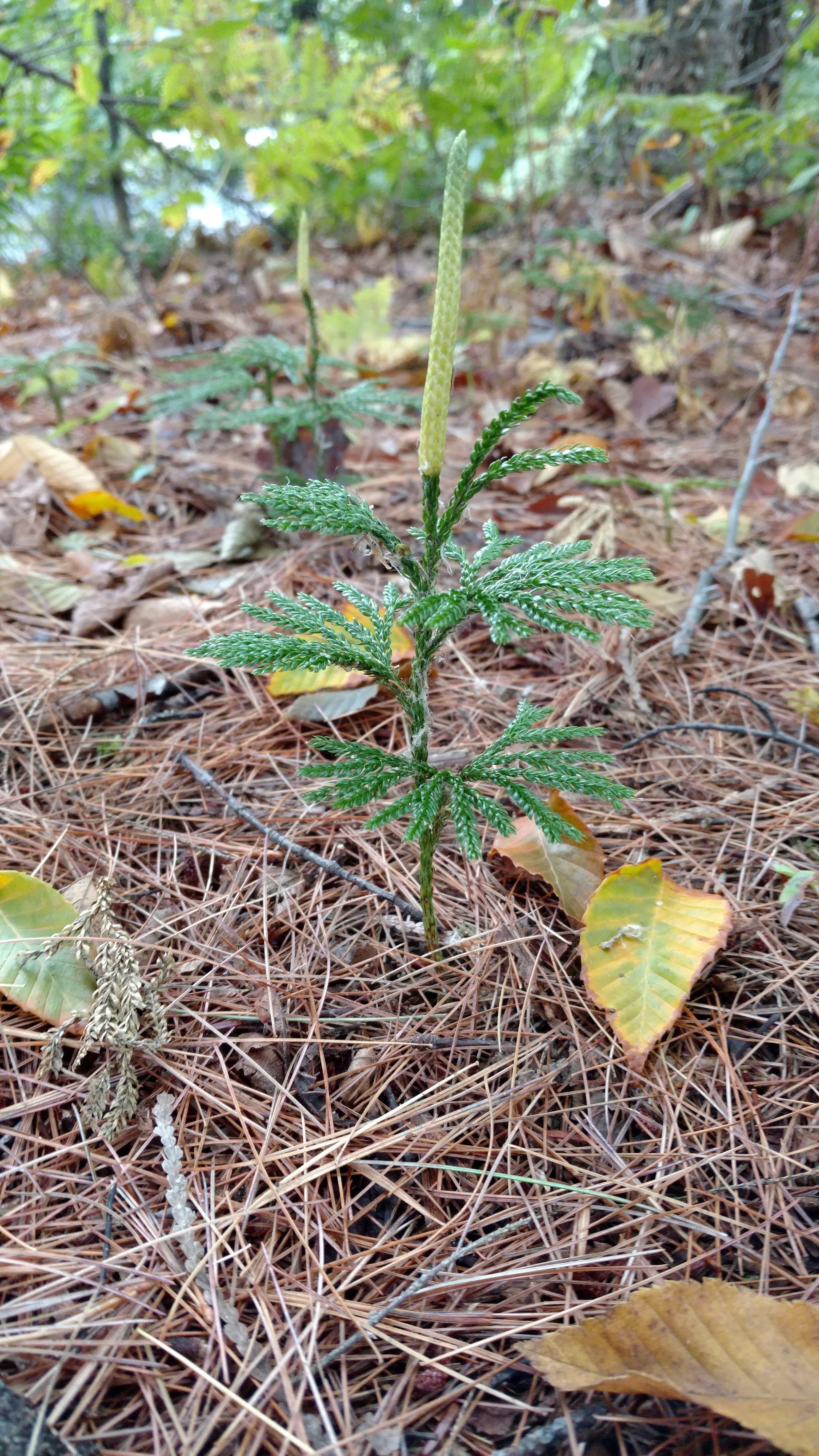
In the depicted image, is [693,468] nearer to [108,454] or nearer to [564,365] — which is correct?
[564,365]

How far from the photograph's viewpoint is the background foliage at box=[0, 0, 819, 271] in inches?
Result: 143

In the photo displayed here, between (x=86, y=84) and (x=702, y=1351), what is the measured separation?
4.21 meters

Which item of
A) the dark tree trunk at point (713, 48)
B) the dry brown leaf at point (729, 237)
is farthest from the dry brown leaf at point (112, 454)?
the dark tree trunk at point (713, 48)

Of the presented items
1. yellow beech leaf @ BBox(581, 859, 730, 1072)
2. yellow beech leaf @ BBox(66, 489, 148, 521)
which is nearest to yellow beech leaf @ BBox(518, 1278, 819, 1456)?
yellow beech leaf @ BBox(581, 859, 730, 1072)

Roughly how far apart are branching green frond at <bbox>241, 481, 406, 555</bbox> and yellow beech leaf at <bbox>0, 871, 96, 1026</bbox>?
74 cm

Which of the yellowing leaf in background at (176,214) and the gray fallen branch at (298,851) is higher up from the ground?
the yellowing leaf in background at (176,214)

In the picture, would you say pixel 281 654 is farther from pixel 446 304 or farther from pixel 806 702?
pixel 806 702

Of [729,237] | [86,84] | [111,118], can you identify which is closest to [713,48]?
[729,237]

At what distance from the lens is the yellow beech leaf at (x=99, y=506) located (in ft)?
8.91

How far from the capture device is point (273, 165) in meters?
3.70

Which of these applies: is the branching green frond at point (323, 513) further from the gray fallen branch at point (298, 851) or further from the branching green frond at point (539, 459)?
the gray fallen branch at point (298, 851)

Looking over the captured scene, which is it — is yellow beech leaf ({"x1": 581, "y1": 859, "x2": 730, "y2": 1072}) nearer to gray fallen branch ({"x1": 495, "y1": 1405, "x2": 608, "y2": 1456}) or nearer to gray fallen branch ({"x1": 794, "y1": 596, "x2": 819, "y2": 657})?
gray fallen branch ({"x1": 495, "y1": 1405, "x2": 608, "y2": 1456})

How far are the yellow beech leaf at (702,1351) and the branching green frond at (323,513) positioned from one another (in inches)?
38.3

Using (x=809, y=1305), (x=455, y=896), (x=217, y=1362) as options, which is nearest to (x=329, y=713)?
(x=455, y=896)
